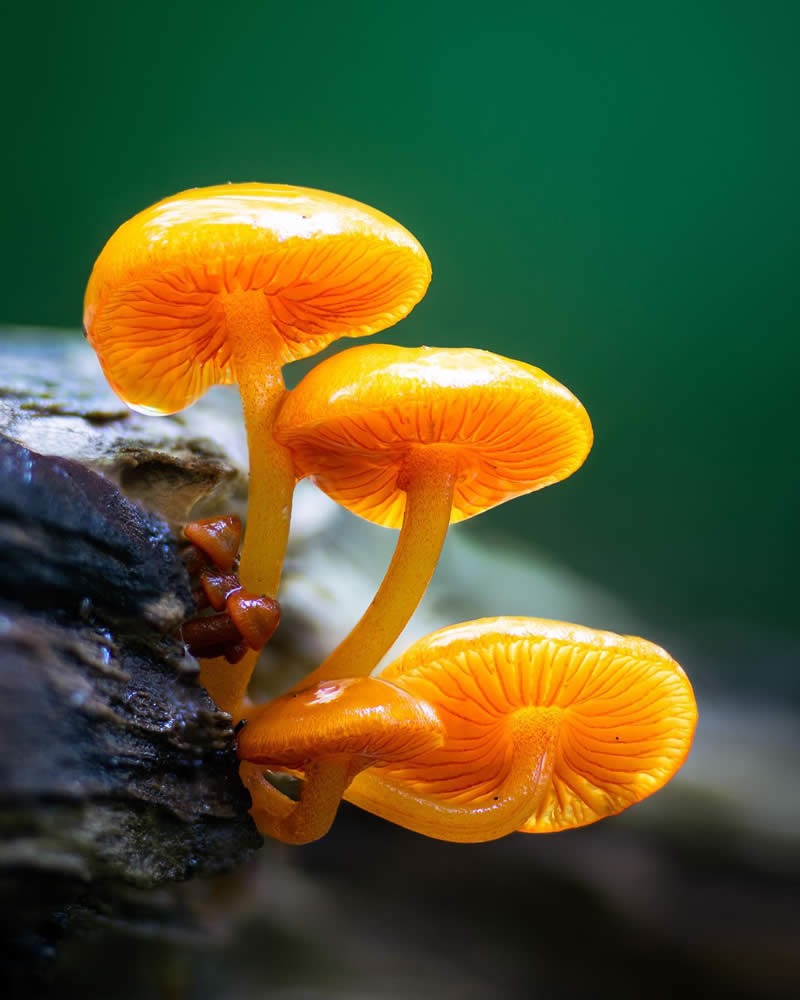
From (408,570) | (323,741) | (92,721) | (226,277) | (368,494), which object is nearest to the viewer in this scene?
(92,721)

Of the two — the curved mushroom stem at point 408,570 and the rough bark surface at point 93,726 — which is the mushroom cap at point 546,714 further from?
the rough bark surface at point 93,726

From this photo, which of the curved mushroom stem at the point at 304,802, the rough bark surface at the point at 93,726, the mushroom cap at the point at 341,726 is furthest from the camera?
the curved mushroom stem at the point at 304,802

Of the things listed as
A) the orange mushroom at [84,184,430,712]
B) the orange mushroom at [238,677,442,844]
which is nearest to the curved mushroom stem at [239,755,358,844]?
the orange mushroom at [238,677,442,844]

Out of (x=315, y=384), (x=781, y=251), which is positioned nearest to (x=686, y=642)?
(x=781, y=251)

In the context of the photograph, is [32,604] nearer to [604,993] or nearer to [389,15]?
[604,993]

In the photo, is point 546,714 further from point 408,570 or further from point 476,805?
point 408,570

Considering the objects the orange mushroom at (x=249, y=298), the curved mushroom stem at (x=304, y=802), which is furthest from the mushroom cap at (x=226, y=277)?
the curved mushroom stem at (x=304, y=802)

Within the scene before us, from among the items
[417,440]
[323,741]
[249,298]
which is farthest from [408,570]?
[249,298]
